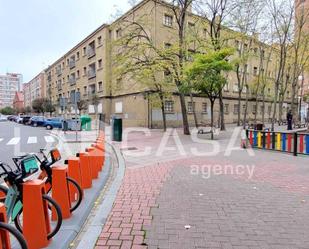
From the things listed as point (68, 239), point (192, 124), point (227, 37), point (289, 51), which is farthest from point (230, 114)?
point (68, 239)

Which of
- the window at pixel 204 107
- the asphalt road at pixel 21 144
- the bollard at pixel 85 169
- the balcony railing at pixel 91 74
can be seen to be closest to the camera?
the bollard at pixel 85 169

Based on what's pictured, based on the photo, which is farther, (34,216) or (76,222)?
(76,222)

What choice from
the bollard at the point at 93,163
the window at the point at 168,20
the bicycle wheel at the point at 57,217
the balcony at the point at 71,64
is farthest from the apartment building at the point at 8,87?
the bicycle wheel at the point at 57,217

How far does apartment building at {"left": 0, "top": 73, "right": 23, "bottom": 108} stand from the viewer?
474ft

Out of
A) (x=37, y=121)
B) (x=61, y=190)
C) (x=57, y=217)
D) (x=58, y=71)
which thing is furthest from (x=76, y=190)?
(x=58, y=71)

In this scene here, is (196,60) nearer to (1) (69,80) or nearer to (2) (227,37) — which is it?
(2) (227,37)

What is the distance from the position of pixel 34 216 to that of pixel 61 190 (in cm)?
93

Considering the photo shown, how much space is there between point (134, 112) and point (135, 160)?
2230 cm

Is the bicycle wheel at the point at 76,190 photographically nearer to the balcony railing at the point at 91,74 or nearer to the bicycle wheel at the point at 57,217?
the bicycle wheel at the point at 57,217

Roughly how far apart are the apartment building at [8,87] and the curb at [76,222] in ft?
504

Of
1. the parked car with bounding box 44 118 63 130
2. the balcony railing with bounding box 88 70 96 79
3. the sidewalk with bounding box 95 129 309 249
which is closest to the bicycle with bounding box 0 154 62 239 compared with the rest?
the sidewalk with bounding box 95 129 309 249

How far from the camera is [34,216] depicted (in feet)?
11.0

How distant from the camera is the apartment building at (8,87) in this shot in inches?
5684

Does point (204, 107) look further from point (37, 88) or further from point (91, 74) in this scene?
point (37, 88)
